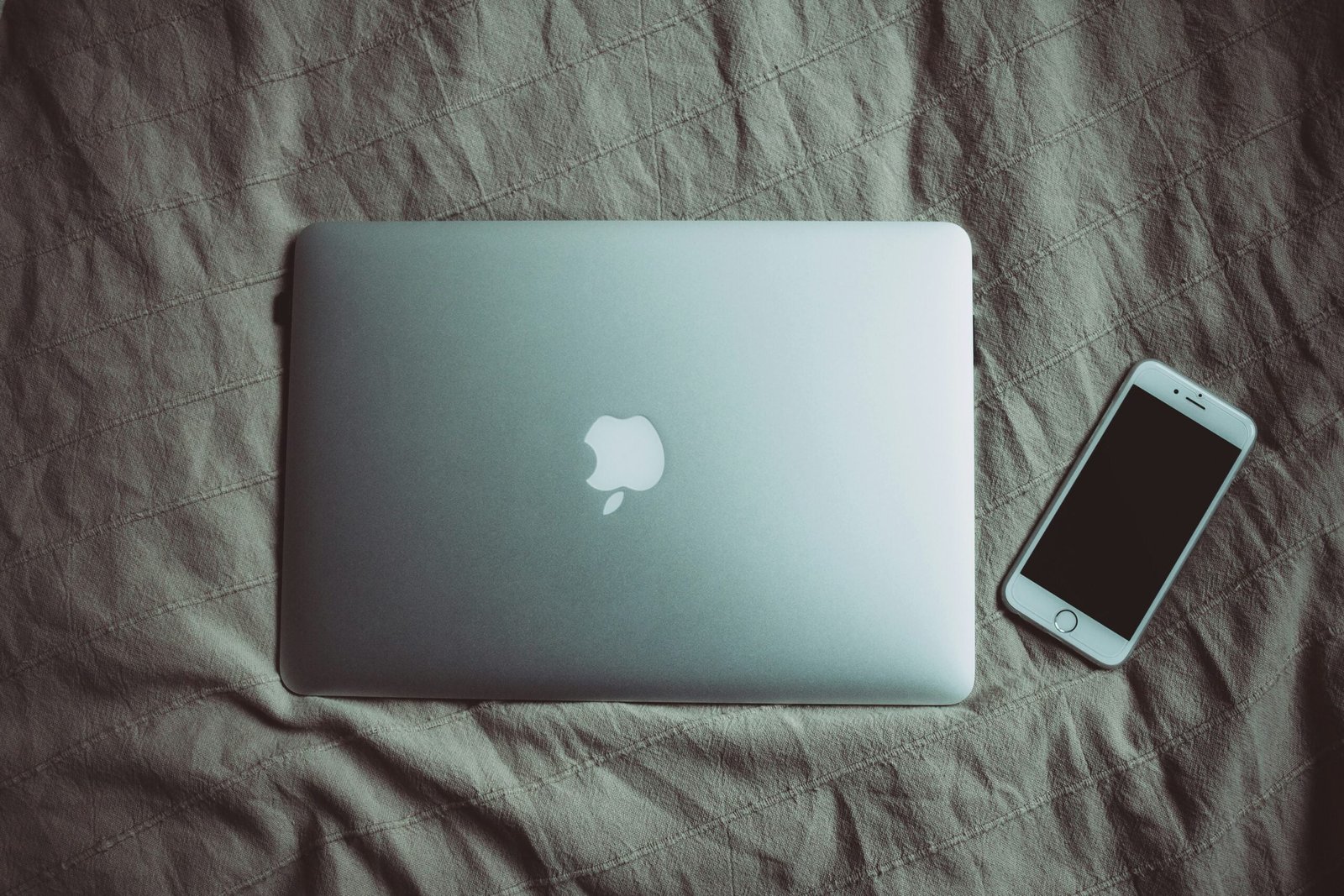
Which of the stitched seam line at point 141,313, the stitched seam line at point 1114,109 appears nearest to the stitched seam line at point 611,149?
the stitched seam line at point 141,313

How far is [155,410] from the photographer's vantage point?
826mm

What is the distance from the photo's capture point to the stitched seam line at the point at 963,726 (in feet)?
2.56

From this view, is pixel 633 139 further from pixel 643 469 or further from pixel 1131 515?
pixel 1131 515

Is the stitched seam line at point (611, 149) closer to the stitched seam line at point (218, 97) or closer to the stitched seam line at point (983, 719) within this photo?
the stitched seam line at point (218, 97)

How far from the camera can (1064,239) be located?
2.68 ft

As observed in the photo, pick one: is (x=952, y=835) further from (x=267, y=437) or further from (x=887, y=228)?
(x=267, y=437)

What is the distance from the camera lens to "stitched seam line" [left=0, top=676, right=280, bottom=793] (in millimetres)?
798

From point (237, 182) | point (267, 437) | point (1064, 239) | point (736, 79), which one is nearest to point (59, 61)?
point (237, 182)

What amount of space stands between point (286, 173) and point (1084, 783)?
36.5 inches

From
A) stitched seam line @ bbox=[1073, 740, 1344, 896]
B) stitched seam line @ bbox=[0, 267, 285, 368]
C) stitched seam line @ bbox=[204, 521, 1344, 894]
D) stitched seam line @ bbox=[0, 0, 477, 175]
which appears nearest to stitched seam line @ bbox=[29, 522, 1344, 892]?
stitched seam line @ bbox=[204, 521, 1344, 894]

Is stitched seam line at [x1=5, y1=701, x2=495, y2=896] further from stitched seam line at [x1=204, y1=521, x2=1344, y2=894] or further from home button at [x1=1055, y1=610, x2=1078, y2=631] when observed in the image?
home button at [x1=1055, y1=610, x2=1078, y2=631]

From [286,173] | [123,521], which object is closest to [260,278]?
[286,173]

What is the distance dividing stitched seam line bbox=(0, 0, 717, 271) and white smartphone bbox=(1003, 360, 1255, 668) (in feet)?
1.82

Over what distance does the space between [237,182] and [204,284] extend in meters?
0.10
